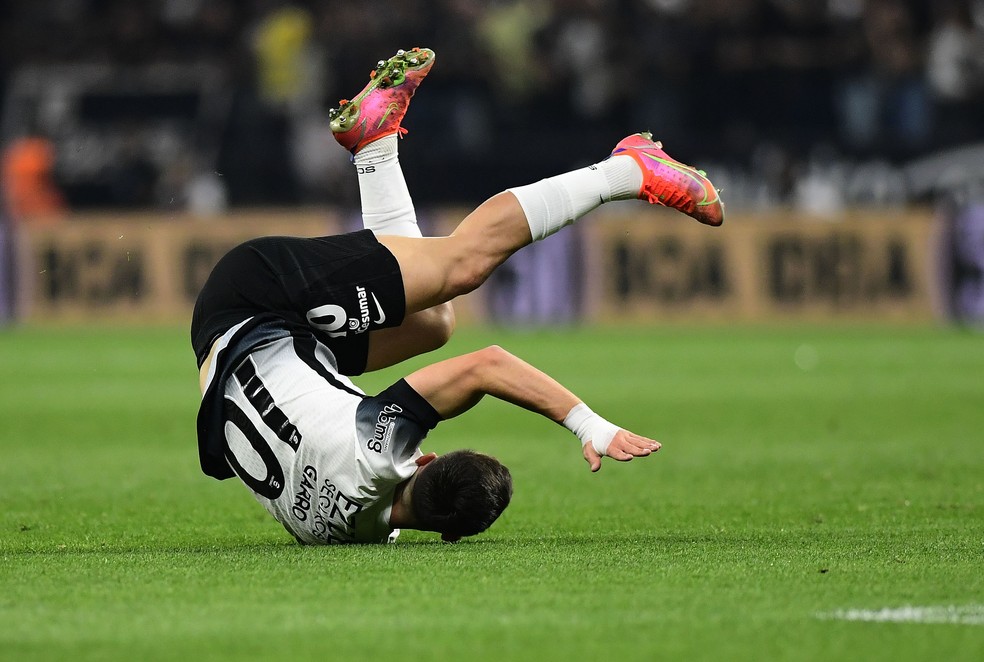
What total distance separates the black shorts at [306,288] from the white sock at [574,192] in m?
0.56

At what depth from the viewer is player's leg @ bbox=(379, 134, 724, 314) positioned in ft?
19.7

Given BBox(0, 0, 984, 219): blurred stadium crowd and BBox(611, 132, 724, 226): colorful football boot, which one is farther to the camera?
BBox(0, 0, 984, 219): blurred stadium crowd

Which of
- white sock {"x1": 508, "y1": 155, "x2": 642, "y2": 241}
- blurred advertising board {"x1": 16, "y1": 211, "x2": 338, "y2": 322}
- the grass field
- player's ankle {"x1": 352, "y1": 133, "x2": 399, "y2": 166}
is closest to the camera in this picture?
the grass field

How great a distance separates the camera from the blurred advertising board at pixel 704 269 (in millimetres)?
19109

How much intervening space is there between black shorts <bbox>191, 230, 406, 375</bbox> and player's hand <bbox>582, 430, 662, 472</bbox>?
93cm

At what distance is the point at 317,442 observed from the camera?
220 inches

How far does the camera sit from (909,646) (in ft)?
12.9

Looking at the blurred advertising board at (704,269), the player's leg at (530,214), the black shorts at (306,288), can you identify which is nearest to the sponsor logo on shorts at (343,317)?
the black shorts at (306,288)

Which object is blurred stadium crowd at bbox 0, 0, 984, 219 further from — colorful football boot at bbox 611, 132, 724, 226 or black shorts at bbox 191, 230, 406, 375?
black shorts at bbox 191, 230, 406, 375

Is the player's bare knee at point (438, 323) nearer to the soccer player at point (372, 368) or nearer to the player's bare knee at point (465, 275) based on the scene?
the soccer player at point (372, 368)

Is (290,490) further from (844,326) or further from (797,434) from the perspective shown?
(844,326)

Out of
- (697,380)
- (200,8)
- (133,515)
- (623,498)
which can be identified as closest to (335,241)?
(133,515)

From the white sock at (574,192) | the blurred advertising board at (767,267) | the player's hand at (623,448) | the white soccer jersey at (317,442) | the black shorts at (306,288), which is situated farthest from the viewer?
the blurred advertising board at (767,267)

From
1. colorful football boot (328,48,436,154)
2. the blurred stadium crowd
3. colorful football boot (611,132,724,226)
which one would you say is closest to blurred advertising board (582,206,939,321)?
the blurred stadium crowd
